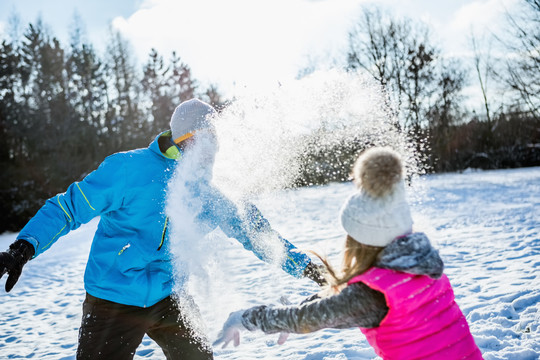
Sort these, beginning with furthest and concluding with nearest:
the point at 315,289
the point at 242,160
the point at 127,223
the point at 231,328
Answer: the point at 315,289 < the point at 242,160 < the point at 127,223 < the point at 231,328

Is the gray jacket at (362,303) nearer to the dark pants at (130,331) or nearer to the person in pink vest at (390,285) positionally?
the person in pink vest at (390,285)

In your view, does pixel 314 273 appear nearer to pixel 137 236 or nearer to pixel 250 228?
pixel 250 228

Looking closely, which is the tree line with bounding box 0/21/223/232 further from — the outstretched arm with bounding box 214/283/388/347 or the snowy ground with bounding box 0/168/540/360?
the outstretched arm with bounding box 214/283/388/347

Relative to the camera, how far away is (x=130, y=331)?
6.80ft

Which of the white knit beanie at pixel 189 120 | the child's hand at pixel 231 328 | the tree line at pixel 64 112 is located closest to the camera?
the child's hand at pixel 231 328

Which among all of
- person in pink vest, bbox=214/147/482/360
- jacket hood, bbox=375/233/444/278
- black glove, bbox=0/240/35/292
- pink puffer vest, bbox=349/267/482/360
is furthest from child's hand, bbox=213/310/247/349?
black glove, bbox=0/240/35/292

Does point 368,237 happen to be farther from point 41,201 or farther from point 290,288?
point 41,201

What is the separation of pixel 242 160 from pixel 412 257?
1.88 m

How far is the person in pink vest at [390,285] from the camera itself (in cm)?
133

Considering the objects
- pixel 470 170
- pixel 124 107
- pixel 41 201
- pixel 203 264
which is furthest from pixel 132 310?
pixel 124 107

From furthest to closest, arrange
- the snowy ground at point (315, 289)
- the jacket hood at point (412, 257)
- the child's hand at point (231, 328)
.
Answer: the snowy ground at point (315, 289) < the child's hand at point (231, 328) < the jacket hood at point (412, 257)

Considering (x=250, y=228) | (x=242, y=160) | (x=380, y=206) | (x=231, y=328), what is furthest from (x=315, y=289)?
(x=380, y=206)

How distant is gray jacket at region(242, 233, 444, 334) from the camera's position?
1.31 meters

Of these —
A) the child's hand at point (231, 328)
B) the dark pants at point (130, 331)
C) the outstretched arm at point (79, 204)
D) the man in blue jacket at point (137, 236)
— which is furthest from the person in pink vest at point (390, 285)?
the outstretched arm at point (79, 204)
